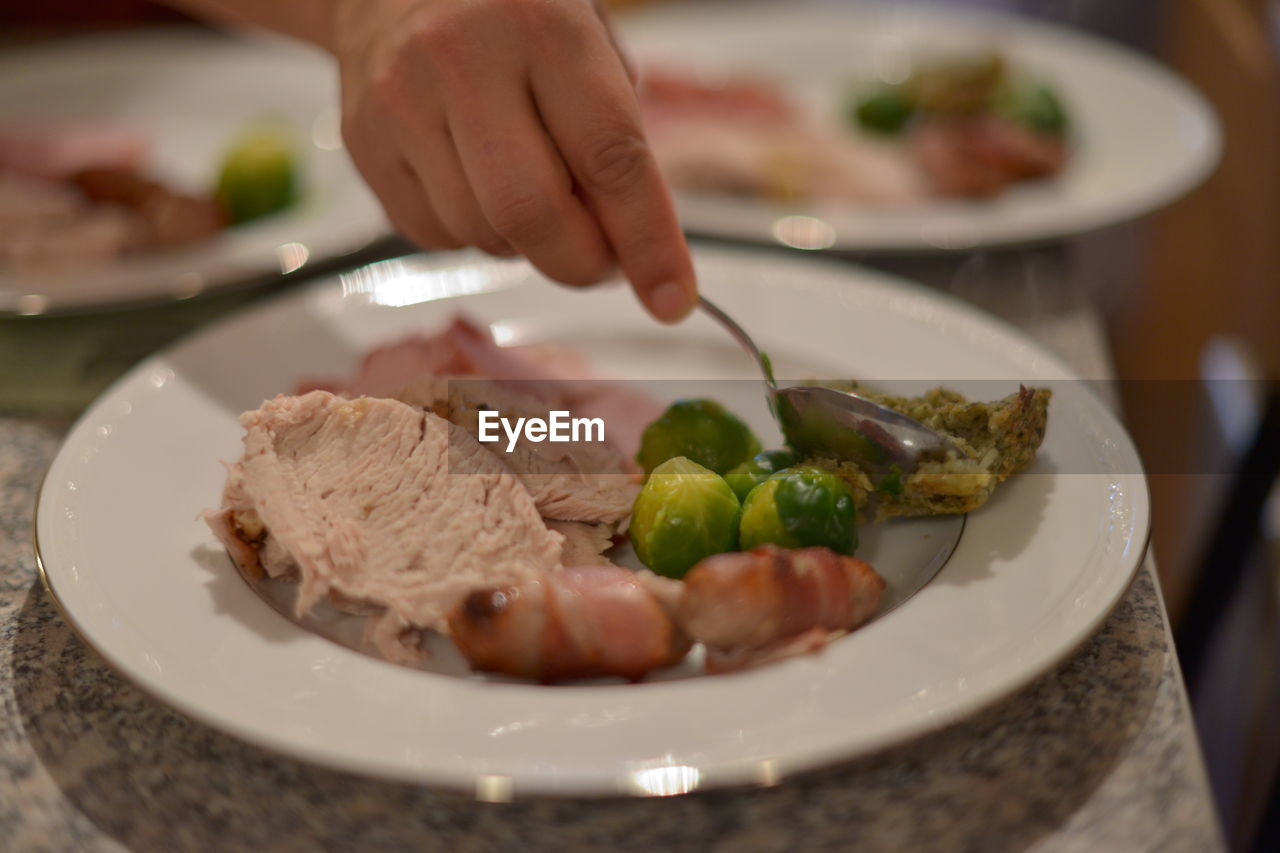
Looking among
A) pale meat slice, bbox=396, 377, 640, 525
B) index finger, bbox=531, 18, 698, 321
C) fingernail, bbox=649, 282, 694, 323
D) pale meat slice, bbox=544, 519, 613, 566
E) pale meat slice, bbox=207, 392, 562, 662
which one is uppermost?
index finger, bbox=531, 18, 698, 321

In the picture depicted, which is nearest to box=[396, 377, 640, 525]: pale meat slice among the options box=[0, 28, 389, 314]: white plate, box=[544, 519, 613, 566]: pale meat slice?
box=[544, 519, 613, 566]: pale meat slice

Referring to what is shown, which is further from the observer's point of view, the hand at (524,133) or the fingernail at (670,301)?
the fingernail at (670,301)

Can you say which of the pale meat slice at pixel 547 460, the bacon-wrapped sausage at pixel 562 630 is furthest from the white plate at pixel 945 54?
the bacon-wrapped sausage at pixel 562 630

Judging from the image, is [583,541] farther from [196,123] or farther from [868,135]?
[196,123]

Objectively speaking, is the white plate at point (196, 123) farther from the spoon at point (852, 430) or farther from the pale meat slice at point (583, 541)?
the spoon at point (852, 430)

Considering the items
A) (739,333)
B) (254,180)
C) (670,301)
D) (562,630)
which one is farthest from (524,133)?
(254,180)

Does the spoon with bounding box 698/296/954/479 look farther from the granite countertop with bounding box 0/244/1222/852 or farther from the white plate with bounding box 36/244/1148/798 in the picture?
the granite countertop with bounding box 0/244/1222/852

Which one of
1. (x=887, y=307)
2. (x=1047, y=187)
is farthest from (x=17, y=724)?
(x=1047, y=187)

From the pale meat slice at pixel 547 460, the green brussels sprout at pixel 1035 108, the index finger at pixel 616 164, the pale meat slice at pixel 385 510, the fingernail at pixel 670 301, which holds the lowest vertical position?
the green brussels sprout at pixel 1035 108
